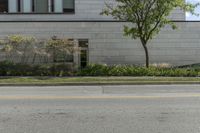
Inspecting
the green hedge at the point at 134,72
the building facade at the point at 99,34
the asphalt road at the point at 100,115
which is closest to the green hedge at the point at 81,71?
the green hedge at the point at 134,72

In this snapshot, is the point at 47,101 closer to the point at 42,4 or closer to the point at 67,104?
the point at 67,104

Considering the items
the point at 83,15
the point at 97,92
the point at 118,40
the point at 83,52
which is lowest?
the point at 97,92

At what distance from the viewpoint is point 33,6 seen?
41.6 m

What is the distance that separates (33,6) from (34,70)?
13.0 m

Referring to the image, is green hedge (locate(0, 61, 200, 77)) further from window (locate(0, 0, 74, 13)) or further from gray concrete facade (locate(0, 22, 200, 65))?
window (locate(0, 0, 74, 13))

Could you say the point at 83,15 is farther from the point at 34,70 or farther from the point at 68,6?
the point at 34,70

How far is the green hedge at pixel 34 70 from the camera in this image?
29.4 meters

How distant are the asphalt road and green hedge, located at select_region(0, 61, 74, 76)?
13654 mm

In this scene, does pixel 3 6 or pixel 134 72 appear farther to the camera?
pixel 3 6

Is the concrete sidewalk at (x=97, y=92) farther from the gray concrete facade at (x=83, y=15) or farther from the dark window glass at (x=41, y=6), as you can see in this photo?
the dark window glass at (x=41, y=6)

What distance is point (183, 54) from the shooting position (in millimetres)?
40469

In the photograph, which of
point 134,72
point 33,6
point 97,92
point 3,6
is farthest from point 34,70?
point 3,6

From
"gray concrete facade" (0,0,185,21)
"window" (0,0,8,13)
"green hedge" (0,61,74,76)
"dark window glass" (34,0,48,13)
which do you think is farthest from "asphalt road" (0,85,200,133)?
"window" (0,0,8,13)

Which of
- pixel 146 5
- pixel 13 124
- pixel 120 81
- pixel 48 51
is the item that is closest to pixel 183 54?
pixel 146 5
